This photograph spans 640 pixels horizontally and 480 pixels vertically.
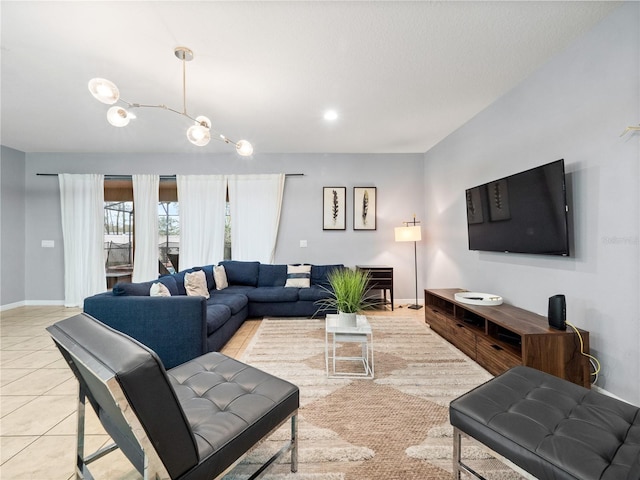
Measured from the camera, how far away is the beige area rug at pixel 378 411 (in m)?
1.35

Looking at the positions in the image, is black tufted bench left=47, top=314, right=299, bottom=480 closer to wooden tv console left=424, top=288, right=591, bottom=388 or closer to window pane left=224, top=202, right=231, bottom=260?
wooden tv console left=424, top=288, right=591, bottom=388

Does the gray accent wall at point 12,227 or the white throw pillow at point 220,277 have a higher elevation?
the gray accent wall at point 12,227

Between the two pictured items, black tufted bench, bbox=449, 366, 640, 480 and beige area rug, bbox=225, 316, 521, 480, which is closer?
black tufted bench, bbox=449, 366, 640, 480

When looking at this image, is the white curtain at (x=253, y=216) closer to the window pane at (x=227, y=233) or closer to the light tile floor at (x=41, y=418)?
the window pane at (x=227, y=233)

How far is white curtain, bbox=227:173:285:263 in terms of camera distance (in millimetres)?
4938

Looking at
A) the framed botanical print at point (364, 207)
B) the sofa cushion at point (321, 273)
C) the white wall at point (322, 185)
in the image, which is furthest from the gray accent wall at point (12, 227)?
the framed botanical print at point (364, 207)

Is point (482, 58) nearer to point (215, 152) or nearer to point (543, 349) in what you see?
point (543, 349)

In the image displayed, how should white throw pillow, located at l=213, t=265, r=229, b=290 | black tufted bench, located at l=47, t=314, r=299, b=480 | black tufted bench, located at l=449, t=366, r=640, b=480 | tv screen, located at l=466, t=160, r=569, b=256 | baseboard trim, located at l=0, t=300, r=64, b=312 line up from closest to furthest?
1. black tufted bench, located at l=47, t=314, r=299, b=480
2. black tufted bench, located at l=449, t=366, r=640, b=480
3. tv screen, located at l=466, t=160, r=569, b=256
4. white throw pillow, located at l=213, t=265, r=229, b=290
5. baseboard trim, located at l=0, t=300, r=64, b=312

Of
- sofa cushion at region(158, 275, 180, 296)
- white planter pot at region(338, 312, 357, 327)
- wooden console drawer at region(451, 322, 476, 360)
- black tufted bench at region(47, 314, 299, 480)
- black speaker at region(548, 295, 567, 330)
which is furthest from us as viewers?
sofa cushion at region(158, 275, 180, 296)

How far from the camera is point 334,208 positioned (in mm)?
4973

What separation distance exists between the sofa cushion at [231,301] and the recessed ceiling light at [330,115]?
8.69 ft

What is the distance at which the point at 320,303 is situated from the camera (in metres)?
4.00

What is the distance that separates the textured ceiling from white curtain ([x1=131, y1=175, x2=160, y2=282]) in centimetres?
129

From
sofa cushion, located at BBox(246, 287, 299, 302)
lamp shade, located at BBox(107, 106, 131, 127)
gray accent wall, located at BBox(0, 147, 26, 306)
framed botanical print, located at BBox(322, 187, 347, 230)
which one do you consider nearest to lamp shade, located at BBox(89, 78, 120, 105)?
lamp shade, located at BBox(107, 106, 131, 127)
